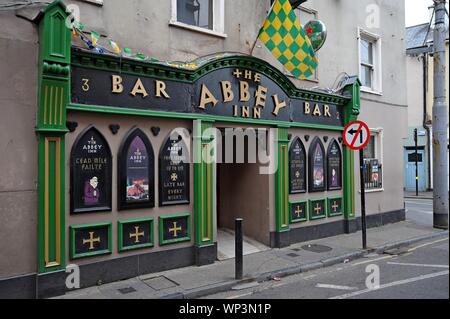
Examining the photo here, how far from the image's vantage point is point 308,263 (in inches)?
306

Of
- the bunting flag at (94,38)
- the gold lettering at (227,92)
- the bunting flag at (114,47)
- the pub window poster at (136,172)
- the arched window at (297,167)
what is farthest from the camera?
the arched window at (297,167)

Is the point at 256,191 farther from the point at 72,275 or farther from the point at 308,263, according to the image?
the point at 72,275

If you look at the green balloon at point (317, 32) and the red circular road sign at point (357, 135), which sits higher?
the green balloon at point (317, 32)

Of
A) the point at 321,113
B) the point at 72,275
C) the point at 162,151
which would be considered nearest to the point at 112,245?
the point at 72,275

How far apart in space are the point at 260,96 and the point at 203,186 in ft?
8.42

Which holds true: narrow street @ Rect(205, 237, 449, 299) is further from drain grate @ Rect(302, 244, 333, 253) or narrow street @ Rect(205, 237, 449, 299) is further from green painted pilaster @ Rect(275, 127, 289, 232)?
green painted pilaster @ Rect(275, 127, 289, 232)

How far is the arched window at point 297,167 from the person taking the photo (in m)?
9.60

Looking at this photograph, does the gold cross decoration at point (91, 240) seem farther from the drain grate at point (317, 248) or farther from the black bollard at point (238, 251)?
the drain grate at point (317, 248)

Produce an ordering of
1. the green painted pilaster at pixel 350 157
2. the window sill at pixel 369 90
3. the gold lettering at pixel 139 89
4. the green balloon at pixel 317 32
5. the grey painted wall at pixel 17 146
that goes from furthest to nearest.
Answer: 1. the window sill at pixel 369 90
2. the green painted pilaster at pixel 350 157
3. the green balloon at pixel 317 32
4. the gold lettering at pixel 139 89
5. the grey painted wall at pixel 17 146

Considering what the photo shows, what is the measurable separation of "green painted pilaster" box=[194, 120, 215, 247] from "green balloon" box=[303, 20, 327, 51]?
13.1 ft

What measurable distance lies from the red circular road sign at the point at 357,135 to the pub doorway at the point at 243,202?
2.11m

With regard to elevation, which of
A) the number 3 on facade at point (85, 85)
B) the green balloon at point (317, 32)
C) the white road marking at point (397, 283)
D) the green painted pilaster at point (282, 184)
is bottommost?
the white road marking at point (397, 283)

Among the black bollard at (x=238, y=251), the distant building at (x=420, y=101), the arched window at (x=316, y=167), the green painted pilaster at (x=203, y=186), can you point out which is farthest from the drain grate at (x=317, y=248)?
the distant building at (x=420, y=101)

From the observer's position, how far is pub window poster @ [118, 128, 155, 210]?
6828 mm
